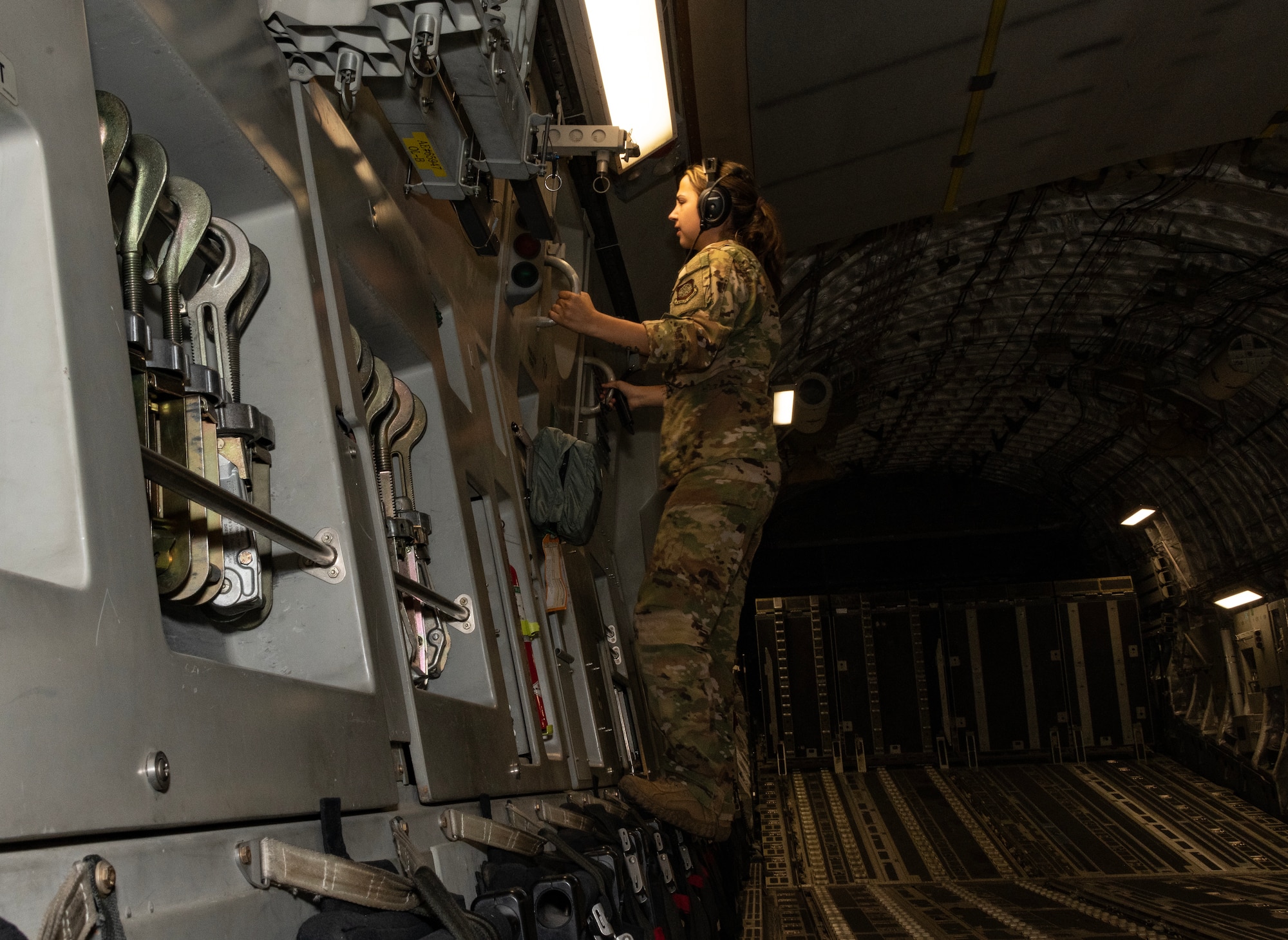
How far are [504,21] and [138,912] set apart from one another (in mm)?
1672

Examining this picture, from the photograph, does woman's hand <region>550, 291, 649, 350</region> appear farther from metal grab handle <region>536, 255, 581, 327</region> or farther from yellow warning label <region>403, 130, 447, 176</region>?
yellow warning label <region>403, 130, 447, 176</region>

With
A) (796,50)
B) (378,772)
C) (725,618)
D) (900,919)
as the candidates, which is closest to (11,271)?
(378,772)

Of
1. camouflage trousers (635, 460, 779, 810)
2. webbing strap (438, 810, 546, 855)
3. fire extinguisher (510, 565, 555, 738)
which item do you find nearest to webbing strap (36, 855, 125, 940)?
webbing strap (438, 810, 546, 855)

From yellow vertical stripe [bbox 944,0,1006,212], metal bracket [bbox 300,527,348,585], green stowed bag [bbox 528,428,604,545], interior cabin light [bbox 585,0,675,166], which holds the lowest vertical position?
metal bracket [bbox 300,527,348,585]

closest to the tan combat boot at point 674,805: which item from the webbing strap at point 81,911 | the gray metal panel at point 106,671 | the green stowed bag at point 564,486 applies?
the green stowed bag at point 564,486

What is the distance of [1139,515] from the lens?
14.5 m

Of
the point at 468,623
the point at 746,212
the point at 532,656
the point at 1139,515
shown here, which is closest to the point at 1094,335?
the point at 1139,515

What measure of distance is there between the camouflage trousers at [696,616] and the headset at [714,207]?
2.91 ft

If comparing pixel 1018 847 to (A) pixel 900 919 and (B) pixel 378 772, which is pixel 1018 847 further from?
(B) pixel 378 772

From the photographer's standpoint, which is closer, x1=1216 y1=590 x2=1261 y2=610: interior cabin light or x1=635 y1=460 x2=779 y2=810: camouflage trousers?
x1=635 y1=460 x2=779 y2=810: camouflage trousers

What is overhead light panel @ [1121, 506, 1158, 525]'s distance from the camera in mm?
14211

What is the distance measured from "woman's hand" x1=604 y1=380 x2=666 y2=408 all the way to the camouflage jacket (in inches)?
8.7

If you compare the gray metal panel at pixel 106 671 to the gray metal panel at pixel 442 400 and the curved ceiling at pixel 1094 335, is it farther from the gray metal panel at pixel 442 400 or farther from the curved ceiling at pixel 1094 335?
the curved ceiling at pixel 1094 335

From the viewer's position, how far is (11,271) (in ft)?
3.16
